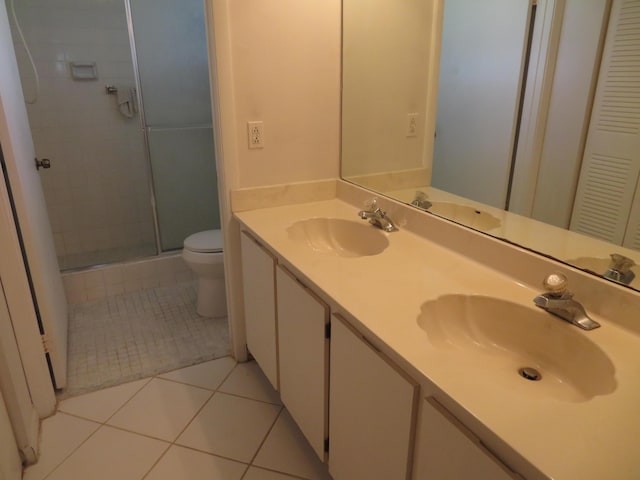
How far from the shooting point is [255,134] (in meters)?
1.95

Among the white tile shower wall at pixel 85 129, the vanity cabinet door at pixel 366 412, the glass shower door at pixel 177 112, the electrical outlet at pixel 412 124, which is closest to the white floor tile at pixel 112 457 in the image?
the vanity cabinet door at pixel 366 412

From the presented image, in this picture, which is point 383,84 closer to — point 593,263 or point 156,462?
point 593,263

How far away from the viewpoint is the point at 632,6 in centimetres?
101

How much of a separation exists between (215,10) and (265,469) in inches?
70.0

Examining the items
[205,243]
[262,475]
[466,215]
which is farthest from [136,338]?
[466,215]

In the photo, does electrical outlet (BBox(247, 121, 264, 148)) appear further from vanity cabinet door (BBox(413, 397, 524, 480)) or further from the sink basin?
vanity cabinet door (BBox(413, 397, 524, 480))

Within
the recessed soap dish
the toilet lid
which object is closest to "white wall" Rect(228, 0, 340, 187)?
the toilet lid

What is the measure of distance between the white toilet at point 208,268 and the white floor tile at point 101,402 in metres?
0.68

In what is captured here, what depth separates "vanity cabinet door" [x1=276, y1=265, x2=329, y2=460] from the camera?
134 centimetres

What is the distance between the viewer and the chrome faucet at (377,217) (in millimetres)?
1736

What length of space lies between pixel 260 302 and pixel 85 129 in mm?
2417

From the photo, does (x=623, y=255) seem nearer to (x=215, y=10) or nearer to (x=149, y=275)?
(x=215, y=10)

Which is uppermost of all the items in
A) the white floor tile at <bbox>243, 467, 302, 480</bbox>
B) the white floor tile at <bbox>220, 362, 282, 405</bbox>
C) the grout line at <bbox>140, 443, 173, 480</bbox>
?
the white floor tile at <bbox>220, 362, 282, 405</bbox>

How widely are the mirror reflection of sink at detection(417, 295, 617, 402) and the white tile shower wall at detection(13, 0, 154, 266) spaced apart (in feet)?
9.72
